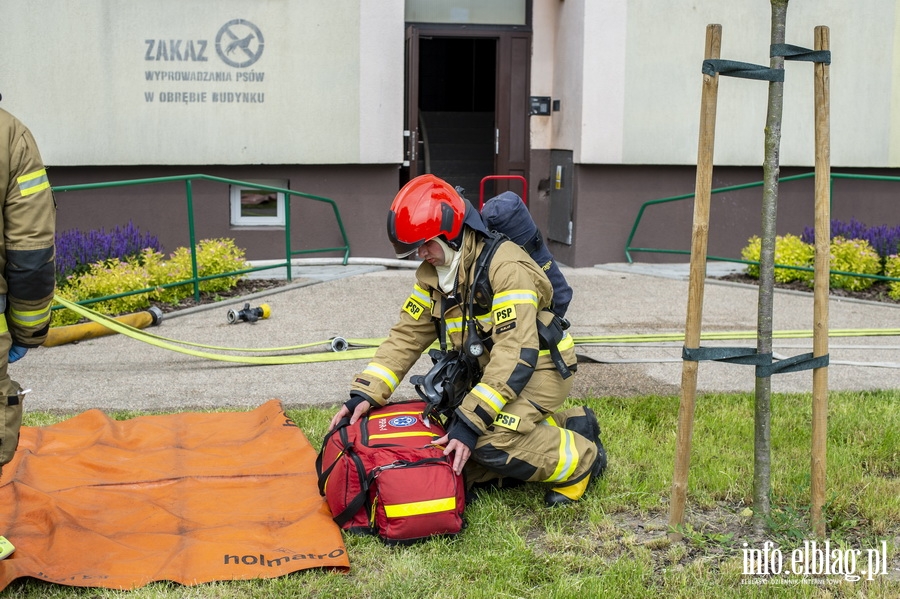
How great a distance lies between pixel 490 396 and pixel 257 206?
29.3 ft

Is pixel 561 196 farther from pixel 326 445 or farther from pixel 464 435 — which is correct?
pixel 464 435

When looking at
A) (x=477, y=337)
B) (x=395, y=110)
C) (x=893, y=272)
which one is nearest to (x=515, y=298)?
(x=477, y=337)

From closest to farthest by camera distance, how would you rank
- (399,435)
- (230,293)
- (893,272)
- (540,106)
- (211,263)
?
(399,435), (211,263), (230,293), (893,272), (540,106)

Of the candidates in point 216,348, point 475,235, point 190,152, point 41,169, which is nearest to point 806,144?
point 190,152

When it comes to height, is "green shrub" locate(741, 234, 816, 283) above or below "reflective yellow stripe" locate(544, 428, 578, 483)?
above

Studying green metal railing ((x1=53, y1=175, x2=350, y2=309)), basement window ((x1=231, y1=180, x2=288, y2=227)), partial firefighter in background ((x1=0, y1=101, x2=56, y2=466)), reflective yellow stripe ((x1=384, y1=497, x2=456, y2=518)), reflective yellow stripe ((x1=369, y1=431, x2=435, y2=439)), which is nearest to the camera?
partial firefighter in background ((x1=0, y1=101, x2=56, y2=466))

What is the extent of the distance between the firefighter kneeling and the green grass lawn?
0.24 m

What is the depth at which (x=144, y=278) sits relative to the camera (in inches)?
358

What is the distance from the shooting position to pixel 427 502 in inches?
159

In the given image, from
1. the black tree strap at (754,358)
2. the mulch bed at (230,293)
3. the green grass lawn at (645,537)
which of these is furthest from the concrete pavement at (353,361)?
the black tree strap at (754,358)

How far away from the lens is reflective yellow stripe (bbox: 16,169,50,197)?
3506 millimetres

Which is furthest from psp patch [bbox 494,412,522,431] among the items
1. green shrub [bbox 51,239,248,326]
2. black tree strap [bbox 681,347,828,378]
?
green shrub [bbox 51,239,248,326]

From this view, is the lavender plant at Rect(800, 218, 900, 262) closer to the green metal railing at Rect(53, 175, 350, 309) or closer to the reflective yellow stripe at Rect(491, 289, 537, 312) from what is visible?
the green metal railing at Rect(53, 175, 350, 309)

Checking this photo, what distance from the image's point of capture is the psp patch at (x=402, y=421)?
4.36 metres
